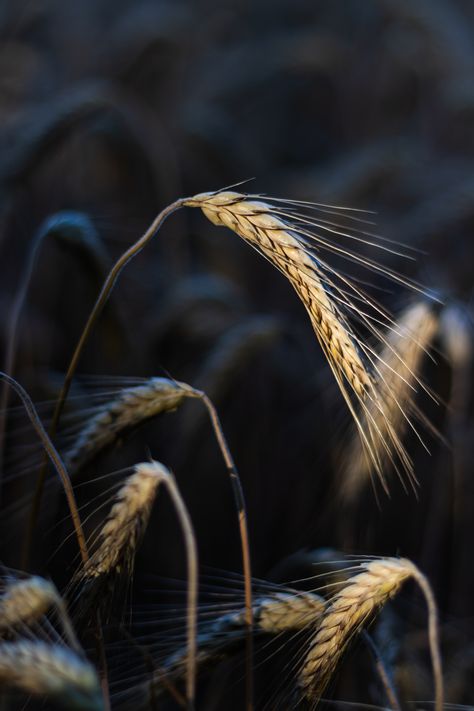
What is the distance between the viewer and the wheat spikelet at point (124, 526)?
939mm

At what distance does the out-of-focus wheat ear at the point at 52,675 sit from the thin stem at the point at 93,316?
0.37m

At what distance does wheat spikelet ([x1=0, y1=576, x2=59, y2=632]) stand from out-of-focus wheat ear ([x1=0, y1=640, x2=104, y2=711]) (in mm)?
83

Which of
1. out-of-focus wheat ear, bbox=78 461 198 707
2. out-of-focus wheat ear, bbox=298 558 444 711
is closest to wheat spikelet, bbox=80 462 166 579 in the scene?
out-of-focus wheat ear, bbox=78 461 198 707

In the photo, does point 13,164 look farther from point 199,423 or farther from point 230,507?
point 230,507

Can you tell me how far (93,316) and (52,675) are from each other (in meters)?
0.46

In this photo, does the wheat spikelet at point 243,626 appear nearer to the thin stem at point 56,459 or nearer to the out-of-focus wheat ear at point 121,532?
the out-of-focus wheat ear at point 121,532

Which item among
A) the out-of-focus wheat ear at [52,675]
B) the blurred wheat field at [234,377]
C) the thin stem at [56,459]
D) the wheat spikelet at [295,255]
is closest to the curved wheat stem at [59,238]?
the blurred wheat field at [234,377]

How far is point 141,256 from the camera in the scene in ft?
9.22

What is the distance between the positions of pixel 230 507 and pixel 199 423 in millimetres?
389

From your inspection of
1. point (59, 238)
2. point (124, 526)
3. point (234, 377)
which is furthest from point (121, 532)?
point (234, 377)

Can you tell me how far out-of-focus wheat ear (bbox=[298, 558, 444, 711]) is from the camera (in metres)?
0.91

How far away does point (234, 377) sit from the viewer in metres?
1.68

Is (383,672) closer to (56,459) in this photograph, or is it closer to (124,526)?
(124,526)

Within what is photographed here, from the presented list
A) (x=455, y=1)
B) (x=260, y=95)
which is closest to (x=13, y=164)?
(x=260, y=95)
